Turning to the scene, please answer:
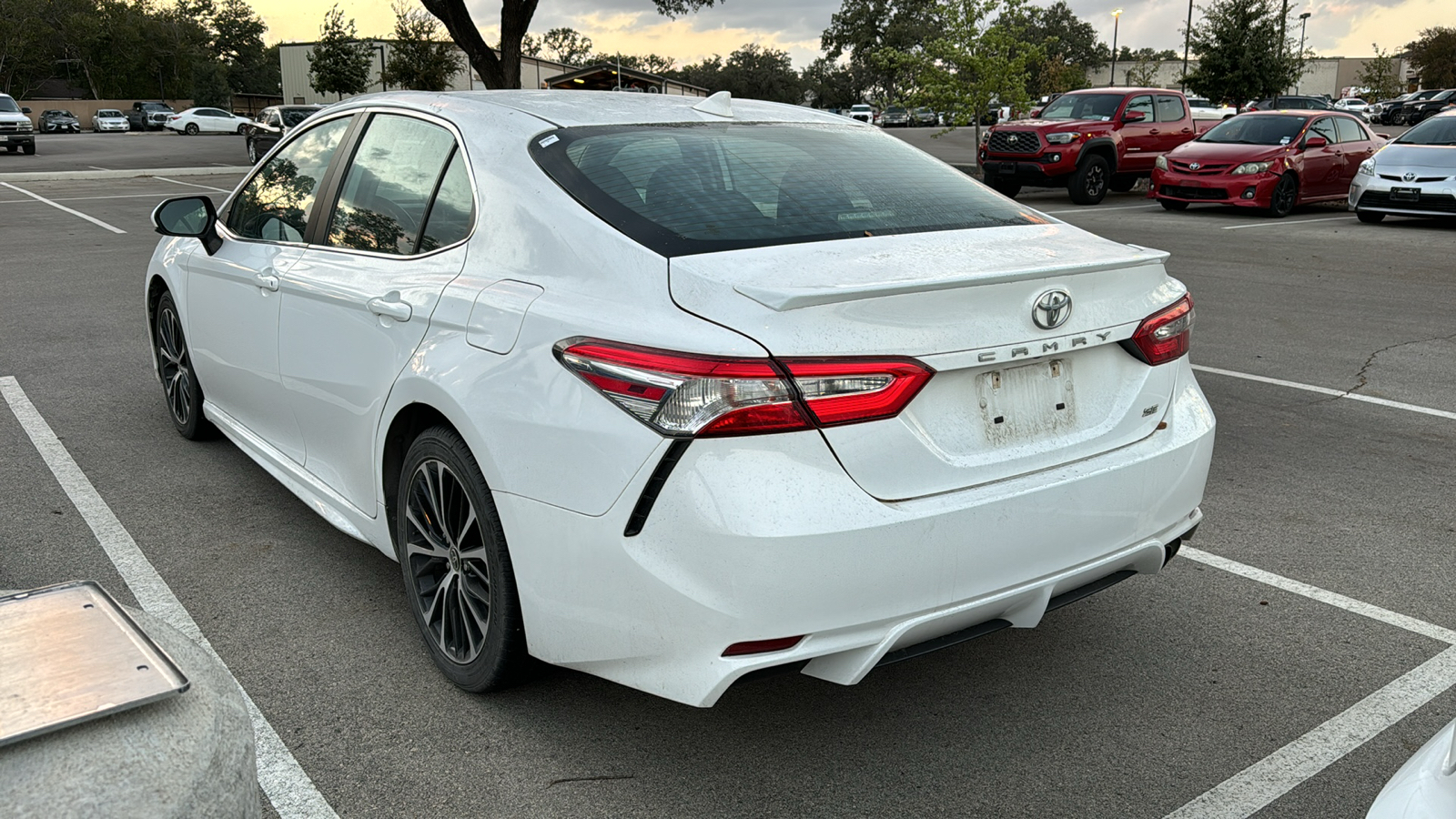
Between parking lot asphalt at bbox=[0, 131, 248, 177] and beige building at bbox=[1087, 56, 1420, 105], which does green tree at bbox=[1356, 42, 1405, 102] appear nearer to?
beige building at bbox=[1087, 56, 1420, 105]

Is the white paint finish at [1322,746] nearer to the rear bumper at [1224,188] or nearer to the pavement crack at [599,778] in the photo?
the pavement crack at [599,778]

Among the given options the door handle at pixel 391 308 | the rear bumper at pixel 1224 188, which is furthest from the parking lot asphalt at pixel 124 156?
the door handle at pixel 391 308

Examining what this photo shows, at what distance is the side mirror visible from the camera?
4.57 m

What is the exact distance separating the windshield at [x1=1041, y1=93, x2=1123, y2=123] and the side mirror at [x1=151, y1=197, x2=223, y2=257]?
17.7m

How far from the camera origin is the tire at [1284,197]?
17016 mm

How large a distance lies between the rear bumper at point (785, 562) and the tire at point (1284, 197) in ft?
53.5

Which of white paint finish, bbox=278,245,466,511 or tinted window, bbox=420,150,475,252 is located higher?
tinted window, bbox=420,150,475,252

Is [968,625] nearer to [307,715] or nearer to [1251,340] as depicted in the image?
[307,715]

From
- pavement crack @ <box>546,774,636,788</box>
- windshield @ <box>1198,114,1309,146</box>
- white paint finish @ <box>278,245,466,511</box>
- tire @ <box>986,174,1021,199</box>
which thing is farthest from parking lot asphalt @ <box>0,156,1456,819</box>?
tire @ <box>986,174,1021,199</box>

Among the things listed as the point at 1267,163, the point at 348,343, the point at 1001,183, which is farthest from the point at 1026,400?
the point at 1001,183

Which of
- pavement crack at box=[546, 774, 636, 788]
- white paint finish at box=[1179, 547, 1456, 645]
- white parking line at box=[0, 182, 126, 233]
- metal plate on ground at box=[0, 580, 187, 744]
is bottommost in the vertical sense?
pavement crack at box=[546, 774, 636, 788]

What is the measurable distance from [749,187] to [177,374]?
11.4 feet

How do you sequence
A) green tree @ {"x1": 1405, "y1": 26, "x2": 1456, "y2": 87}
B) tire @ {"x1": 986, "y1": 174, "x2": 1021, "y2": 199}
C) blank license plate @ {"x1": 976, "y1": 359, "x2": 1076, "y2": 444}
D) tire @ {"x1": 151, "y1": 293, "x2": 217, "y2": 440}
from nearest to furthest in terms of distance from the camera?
blank license plate @ {"x1": 976, "y1": 359, "x2": 1076, "y2": 444}
tire @ {"x1": 151, "y1": 293, "x2": 217, "y2": 440}
tire @ {"x1": 986, "y1": 174, "x2": 1021, "y2": 199}
green tree @ {"x1": 1405, "y1": 26, "x2": 1456, "y2": 87}

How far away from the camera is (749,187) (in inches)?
121
